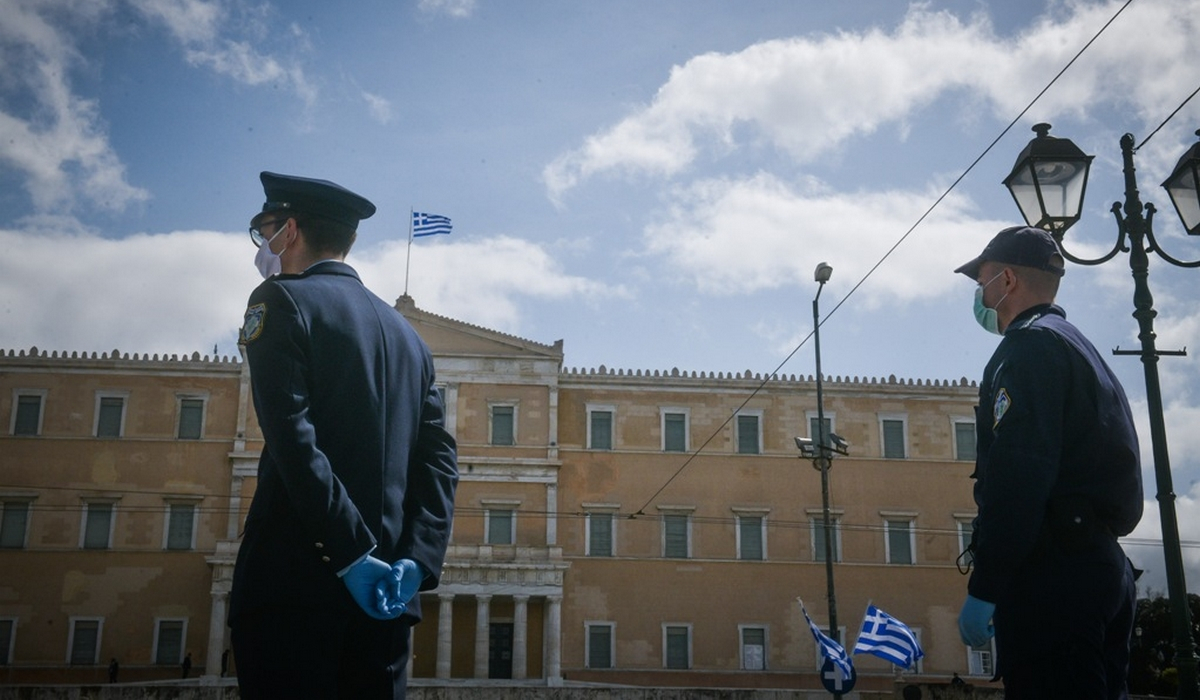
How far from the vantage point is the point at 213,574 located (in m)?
37.6

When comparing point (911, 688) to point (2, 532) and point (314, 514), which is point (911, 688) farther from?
point (2, 532)

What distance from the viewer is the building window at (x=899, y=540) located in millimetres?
40625

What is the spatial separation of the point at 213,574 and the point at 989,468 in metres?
36.7

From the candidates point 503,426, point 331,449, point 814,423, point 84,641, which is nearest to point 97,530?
point 84,641

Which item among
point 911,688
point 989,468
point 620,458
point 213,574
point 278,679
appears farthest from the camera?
point 620,458

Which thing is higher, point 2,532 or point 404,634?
point 2,532

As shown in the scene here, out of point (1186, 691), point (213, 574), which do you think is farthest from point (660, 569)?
point (1186, 691)

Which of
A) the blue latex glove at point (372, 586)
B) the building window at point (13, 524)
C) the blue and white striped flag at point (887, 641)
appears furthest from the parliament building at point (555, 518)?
the blue latex glove at point (372, 586)

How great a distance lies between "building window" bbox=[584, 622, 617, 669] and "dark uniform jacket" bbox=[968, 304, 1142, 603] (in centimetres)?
3525

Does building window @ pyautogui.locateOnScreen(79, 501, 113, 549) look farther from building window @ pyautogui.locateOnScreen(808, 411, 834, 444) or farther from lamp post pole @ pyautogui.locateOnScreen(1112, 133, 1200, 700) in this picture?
lamp post pole @ pyautogui.locateOnScreen(1112, 133, 1200, 700)

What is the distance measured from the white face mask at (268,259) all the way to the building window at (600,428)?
36560mm

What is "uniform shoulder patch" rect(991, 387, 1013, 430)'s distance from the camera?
392 centimetres

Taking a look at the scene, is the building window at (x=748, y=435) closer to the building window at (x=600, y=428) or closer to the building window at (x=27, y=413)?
the building window at (x=600, y=428)

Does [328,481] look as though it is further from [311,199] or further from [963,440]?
[963,440]
